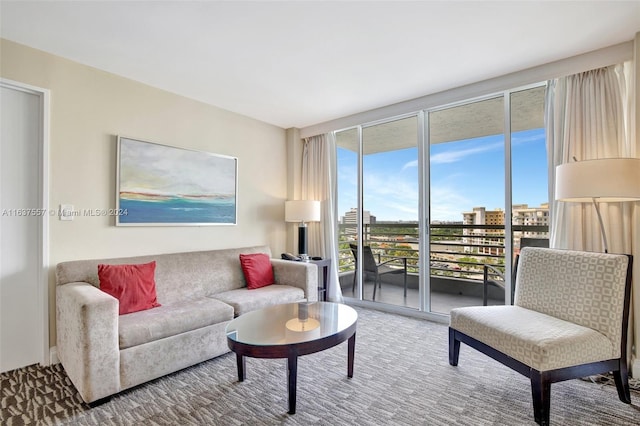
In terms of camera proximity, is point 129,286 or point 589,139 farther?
point 589,139

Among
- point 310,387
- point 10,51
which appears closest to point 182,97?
point 10,51

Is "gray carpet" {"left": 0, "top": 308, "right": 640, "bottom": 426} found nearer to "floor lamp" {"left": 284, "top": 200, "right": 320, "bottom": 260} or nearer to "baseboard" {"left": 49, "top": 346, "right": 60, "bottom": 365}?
"baseboard" {"left": 49, "top": 346, "right": 60, "bottom": 365}

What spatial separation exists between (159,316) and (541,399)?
96.2 inches

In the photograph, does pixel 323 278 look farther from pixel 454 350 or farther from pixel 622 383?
pixel 622 383

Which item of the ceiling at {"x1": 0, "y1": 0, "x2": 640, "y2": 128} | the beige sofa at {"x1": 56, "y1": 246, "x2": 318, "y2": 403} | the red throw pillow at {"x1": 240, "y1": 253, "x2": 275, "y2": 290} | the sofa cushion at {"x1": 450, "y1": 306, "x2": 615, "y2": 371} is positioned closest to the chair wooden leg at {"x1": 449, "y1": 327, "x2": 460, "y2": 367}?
the sofa cushion at {"x1": 450, "y1": 306, "x2": 615, "y2": 371}

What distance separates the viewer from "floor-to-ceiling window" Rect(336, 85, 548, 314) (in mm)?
2957

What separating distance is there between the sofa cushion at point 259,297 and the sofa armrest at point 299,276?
65 millimetres

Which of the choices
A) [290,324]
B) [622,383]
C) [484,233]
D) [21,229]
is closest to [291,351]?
[290,324]

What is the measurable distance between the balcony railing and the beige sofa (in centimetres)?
114

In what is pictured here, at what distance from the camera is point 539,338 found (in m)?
1.72

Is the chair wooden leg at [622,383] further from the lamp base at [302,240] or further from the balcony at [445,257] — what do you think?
the lamp base at [302,240]

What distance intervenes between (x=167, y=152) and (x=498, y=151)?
3.42 m

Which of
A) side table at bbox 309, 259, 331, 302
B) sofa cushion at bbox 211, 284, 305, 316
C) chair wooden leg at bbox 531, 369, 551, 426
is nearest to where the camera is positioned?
chair wooden leg at bbox 531, 369, 551, 426

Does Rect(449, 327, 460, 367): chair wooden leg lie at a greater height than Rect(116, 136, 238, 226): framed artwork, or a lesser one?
lesser
